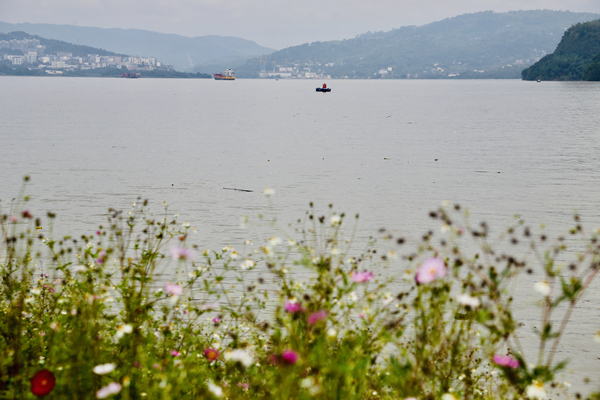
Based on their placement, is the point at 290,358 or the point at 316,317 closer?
the point at 290,358

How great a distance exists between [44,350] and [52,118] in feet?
216

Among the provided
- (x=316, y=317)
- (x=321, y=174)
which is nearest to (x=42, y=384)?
(x=316, y=317)

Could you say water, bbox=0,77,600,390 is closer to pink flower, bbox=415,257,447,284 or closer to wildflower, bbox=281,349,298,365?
pink flower, bbox=415,257,447,284

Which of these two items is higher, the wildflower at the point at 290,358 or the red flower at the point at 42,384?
the wildflower at the point at 290,358

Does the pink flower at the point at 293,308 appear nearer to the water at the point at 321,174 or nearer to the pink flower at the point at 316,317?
the pink flower at the point at 316,317

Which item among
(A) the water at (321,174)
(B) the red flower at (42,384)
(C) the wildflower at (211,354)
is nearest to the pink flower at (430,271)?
(C) the wildflower at (211,354)

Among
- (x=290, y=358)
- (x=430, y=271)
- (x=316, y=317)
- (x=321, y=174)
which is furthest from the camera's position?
(x=321, y=174)

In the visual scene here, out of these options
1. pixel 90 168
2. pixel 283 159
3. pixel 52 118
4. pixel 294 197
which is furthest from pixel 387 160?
pixel 52 118

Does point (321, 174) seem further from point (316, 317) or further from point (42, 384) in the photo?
point (42, 384)

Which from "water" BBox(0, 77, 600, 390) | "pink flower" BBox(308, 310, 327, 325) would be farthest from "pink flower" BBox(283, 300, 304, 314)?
"water" BBox(0, 77, 600, 390)

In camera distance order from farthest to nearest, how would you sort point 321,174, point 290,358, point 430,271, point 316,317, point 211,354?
point 321,174 → point 211,354 → point 316,317 → point 430,271 → point 290,358

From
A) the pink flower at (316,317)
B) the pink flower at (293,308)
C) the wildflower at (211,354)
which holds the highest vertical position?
the pink flower at (293,308)

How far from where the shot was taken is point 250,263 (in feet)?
19.1

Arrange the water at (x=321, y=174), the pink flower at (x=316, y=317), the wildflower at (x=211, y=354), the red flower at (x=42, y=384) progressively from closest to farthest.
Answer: the red flower at (x=42, y=384)
the pink flower at (x=316, y=317)
the wildflower at (x=211, y=354)
the water at (x=321, y=174)
